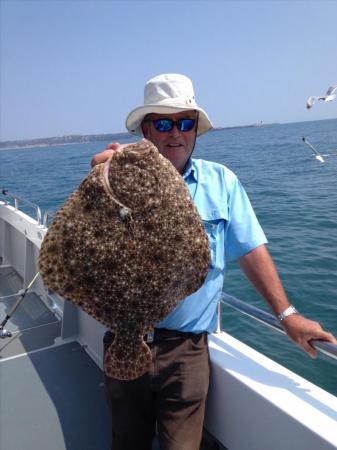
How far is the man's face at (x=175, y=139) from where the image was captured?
2.71 metres

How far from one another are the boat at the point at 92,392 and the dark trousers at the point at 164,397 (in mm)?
305

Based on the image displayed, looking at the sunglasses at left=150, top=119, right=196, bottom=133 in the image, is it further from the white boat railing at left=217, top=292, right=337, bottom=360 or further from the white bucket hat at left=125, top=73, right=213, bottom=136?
the white boat railing at left=217, top=292, right=337, bottom=360

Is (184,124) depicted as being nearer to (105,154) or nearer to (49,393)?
(105,154)

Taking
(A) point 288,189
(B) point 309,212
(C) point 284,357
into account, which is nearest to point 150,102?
(C) point 284,357

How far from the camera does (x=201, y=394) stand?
2.74 meters

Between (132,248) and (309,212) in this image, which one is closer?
(132,248)

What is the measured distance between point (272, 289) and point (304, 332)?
1.24ft

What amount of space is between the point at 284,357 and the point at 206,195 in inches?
200

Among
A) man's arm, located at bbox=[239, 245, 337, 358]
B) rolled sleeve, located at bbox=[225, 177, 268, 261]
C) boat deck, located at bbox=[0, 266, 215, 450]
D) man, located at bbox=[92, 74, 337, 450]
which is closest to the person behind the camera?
man's arm, located at bbox=[239, 245, 337, 358]

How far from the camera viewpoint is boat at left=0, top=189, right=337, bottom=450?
96.7 inches

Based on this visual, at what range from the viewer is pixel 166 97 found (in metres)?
2.69

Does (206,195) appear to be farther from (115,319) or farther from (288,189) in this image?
(288,189)

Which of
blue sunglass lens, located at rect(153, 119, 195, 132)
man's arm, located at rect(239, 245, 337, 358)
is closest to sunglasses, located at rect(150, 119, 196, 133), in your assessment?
blue sunglass lens, located at rect(153, 119, 195, 132)

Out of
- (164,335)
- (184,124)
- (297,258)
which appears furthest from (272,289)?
(297,258)
